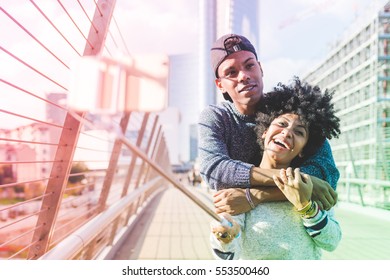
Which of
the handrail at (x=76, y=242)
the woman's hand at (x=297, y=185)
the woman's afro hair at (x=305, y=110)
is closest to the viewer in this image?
the woman's hand at (x=297, y=185)

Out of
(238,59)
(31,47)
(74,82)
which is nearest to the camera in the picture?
(74,82)

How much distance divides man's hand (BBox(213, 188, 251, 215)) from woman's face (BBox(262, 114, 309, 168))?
12 cm

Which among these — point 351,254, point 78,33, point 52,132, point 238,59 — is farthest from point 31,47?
point 351,254

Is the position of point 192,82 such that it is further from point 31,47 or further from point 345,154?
point 345,154

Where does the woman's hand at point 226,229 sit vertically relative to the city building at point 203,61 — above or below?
below

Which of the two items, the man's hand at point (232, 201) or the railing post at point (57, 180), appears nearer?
the man's hand at point (232, 201)

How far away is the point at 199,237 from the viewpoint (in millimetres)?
3018

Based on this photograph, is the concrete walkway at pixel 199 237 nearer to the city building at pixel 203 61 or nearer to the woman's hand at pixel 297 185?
the city building at pixel 203 61

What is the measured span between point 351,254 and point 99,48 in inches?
71.3

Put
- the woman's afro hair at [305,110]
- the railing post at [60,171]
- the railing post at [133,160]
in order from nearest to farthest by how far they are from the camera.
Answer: the woman's afro hair at [305,110] < the railing post at [60,171] < the railing post at [133,160]

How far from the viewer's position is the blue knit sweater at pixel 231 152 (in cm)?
94

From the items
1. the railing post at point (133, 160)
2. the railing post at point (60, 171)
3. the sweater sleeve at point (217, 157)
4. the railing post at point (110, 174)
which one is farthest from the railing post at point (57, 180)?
the railing post at point (133, 160)

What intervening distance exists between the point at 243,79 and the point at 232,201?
32 centimetres

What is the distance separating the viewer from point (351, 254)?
2205 mm
